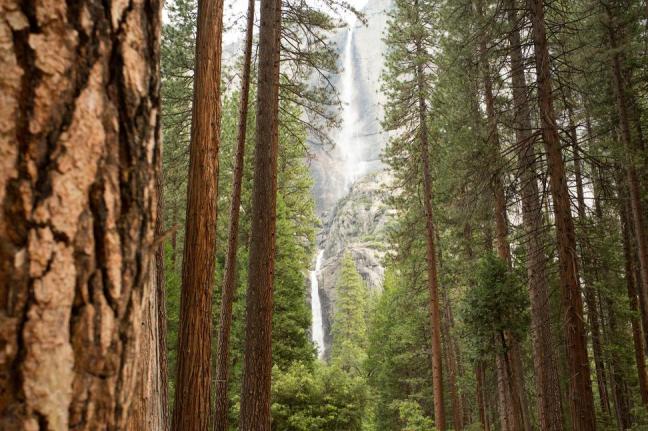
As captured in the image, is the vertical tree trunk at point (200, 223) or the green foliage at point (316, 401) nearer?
the vertical tree trunk at point (200, 223)

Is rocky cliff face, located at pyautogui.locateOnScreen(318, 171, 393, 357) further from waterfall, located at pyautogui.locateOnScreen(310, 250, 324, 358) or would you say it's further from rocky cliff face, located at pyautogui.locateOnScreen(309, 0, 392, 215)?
rocky cliff face, located at pyautogui.locateOnScreen(309, 0, 392, 215)

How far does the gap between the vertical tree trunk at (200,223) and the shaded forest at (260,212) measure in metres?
0.02

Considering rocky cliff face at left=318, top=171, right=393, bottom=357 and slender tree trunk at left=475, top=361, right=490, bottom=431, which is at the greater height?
rocky cliff face at left=318, top=171, right=393, bottom=357

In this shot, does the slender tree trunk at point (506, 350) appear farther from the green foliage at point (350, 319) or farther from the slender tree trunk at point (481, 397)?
the green foliage at point (350, 319)

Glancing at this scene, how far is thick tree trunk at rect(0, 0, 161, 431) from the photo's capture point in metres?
0.66

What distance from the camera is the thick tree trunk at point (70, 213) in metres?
0.66

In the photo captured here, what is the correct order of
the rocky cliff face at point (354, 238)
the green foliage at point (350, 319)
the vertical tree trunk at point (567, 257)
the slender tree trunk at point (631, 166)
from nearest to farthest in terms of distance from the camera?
1. the vertical tree trunk at point (567, 257)
2. the slender tree trunk at point (631, 166)
3. the green foliage at point (350, 319)
4. the rocky cliff face at point (354, 238)

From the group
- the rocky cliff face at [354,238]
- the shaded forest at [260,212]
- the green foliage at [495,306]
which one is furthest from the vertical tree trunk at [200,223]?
the rocky cliff face at [354,238]

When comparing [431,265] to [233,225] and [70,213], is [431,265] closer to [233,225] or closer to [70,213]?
[233,225]

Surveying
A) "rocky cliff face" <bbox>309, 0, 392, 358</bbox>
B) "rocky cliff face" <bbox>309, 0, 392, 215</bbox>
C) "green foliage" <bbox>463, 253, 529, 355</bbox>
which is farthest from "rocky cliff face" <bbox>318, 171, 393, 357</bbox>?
"green foliage" <bbox>463, 253, 529, 355</bbox>

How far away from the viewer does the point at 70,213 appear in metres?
0.70

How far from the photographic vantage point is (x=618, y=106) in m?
11.1

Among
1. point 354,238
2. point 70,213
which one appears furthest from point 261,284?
point 354,238

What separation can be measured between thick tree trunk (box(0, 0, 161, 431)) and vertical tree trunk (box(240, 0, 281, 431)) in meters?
4.91
